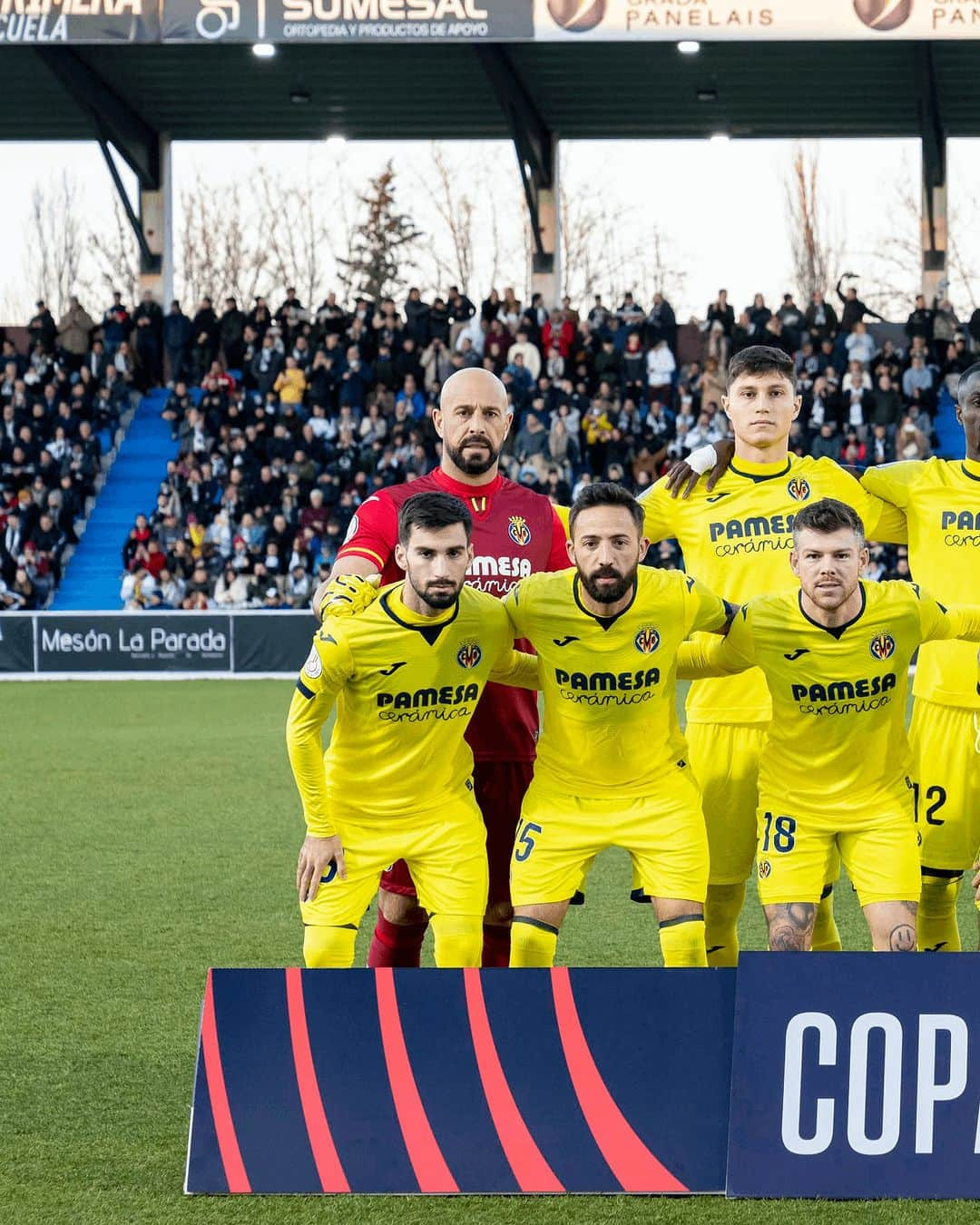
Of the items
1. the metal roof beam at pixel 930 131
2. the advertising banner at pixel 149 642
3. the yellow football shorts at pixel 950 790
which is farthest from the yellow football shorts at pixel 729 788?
the metal roof beam at pixel 930 131

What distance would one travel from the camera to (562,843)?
4805 millimetres

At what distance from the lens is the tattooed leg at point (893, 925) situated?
4.75 metres

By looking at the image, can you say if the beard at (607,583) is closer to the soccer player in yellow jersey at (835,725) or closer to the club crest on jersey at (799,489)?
the soccer player in yellow jersey at (835,725)

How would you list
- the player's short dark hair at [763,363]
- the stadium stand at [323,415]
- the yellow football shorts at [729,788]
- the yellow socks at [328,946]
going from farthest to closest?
the stadium stand at [323,415] → the yellow football shorts at [729,788] → the player's short dark hair at [763,363] → the yellow socks at [328,946]

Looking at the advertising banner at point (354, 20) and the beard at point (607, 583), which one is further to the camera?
the advertising banner at point (354, 20)

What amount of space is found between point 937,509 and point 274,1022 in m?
2.88

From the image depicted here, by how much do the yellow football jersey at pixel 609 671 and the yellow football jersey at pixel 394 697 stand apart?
0.53 ft

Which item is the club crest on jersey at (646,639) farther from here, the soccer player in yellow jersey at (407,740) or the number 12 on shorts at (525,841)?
the number 12 on shorts at (525,841)

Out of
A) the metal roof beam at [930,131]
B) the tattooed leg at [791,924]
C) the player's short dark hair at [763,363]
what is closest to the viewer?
the tattooed leg at [791,924]

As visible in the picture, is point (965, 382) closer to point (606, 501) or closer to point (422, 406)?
point (606, 501)

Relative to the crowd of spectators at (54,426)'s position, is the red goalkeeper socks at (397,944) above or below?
below

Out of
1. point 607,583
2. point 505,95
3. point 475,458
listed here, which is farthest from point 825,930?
point 505,95

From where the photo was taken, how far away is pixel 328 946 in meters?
4.80

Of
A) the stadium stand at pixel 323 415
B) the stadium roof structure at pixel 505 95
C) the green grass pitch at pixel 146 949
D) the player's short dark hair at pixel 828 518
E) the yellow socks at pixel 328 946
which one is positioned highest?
the stadium roof structure at pixel 505 95
